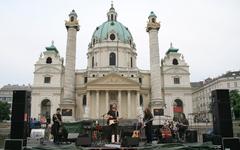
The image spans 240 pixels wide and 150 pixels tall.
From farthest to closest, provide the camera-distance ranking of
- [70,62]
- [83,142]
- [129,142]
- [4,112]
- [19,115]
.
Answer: [4,112] < [70,62] < [83,142] < [19,115] < [129,142]

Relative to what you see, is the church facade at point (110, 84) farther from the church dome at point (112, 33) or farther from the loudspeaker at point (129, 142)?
the loudspeaker at point (129, 142)

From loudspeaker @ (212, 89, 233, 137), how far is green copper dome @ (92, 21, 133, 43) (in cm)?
5550

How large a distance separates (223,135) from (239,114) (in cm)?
4736

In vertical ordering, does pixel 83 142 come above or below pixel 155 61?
below

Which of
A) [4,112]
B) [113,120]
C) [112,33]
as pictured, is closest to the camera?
[113,120]

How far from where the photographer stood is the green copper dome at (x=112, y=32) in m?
66.6

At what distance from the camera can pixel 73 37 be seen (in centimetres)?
4309

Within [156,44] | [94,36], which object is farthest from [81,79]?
[156,44]

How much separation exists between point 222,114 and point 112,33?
5656 centimetres

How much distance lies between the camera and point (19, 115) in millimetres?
11477

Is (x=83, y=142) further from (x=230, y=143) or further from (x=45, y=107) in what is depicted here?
(x=45, y=107)

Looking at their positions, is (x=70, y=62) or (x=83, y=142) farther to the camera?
(x=70, y=62)

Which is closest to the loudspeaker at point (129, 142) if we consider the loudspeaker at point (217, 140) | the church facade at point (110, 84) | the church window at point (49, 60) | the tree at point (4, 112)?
the loudspeaker at point (217, 140)

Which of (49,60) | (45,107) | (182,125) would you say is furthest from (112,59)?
(182,125)
